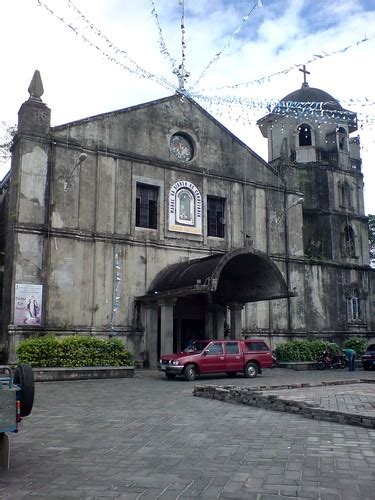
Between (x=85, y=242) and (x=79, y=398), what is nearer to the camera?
(x=79, y=398)

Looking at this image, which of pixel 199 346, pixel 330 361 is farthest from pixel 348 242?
pixel 199 346

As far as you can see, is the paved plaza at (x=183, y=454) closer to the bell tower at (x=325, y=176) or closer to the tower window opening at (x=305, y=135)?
the bell tower at (x=325, y=176)

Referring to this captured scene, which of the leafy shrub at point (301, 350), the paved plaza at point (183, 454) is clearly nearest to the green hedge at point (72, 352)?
the paved plaza at point (183, 454)

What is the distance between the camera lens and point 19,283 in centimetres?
2053

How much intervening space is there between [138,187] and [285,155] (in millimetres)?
10541

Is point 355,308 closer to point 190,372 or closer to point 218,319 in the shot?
point 218,319

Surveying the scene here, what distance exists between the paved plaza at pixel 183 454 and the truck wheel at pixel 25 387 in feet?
2.52

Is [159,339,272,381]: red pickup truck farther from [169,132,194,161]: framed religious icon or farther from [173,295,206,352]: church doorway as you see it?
[169,132,194,161]: framed religious icon

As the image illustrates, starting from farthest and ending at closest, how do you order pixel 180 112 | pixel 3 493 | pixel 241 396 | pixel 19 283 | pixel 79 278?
1. pixel 180 112
2. pixel 79 278
3. pixel 19 283
4. pixel 241 396
5. pixel 3 493

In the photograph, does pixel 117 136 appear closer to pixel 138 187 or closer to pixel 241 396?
pixel 138 187

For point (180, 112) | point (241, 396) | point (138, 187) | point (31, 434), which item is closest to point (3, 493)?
point (31, 434)

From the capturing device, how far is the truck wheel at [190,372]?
741 inches

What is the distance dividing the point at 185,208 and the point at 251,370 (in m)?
8.93

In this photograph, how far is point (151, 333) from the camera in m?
23.1
